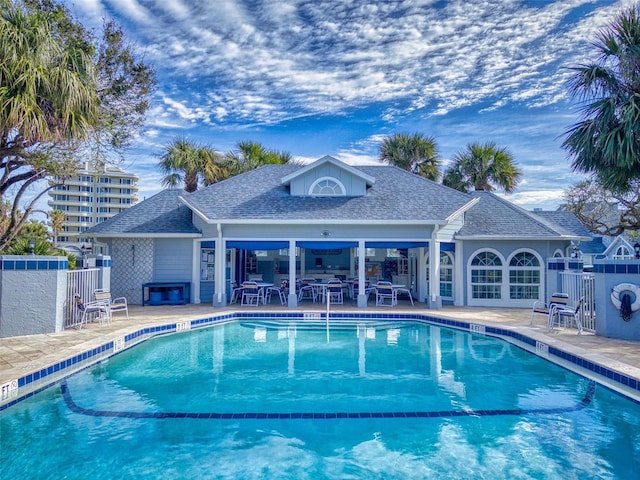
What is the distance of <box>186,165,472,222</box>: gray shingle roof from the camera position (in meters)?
16.8

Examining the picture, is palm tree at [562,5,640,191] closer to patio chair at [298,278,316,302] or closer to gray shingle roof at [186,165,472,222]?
gray shingle roof at [186,165,472,222]

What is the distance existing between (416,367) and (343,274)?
46.1 feet

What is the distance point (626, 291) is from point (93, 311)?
584 inches

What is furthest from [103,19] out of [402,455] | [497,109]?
[497,109]

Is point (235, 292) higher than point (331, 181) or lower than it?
lower

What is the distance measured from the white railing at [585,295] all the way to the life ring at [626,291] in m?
1.09

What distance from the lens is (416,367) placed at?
31.0ft

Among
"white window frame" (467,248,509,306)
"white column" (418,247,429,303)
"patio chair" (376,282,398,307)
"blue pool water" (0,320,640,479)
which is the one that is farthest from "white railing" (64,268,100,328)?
"white window frame" (467,248,509,306)

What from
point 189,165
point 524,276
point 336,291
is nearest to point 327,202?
point 336,291

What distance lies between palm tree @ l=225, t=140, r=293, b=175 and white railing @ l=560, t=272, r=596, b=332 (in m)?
18.2

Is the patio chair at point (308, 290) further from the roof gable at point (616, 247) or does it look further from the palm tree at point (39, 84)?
the roof gable at point (616, 247)

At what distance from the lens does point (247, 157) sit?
25781 mm

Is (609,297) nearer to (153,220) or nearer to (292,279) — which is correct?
(292,279)

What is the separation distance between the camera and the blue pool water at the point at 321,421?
16.5ft
